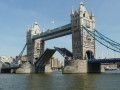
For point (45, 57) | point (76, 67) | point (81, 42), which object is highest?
point (81, 42)

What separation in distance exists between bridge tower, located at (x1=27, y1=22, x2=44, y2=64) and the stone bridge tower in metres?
27.2

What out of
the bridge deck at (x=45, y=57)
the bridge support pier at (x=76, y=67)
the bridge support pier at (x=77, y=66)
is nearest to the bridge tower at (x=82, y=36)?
the bridge support pier at (x=77, y=66)

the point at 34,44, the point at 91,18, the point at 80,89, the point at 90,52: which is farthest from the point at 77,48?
the point at 80,89

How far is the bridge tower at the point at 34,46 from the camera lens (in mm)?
94856

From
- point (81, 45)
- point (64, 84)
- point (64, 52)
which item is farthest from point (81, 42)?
point (64, 84)

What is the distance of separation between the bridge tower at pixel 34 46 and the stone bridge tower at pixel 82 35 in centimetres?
2722

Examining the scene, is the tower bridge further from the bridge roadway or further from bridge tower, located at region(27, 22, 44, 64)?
bridge tower, located at region(27, 22, 44, 64)

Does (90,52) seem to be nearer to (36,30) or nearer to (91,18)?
(91,18)

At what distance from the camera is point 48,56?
7912 centimetres

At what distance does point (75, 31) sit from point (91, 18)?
8809 millimetres

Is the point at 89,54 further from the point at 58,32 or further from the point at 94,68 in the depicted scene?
the point at 58,32

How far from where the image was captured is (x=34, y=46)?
95.2 metres

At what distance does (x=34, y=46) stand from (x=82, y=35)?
108 feet

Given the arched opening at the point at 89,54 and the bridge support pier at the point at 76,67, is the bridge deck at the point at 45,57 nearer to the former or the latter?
the bridge support pier at the point at 76,67
